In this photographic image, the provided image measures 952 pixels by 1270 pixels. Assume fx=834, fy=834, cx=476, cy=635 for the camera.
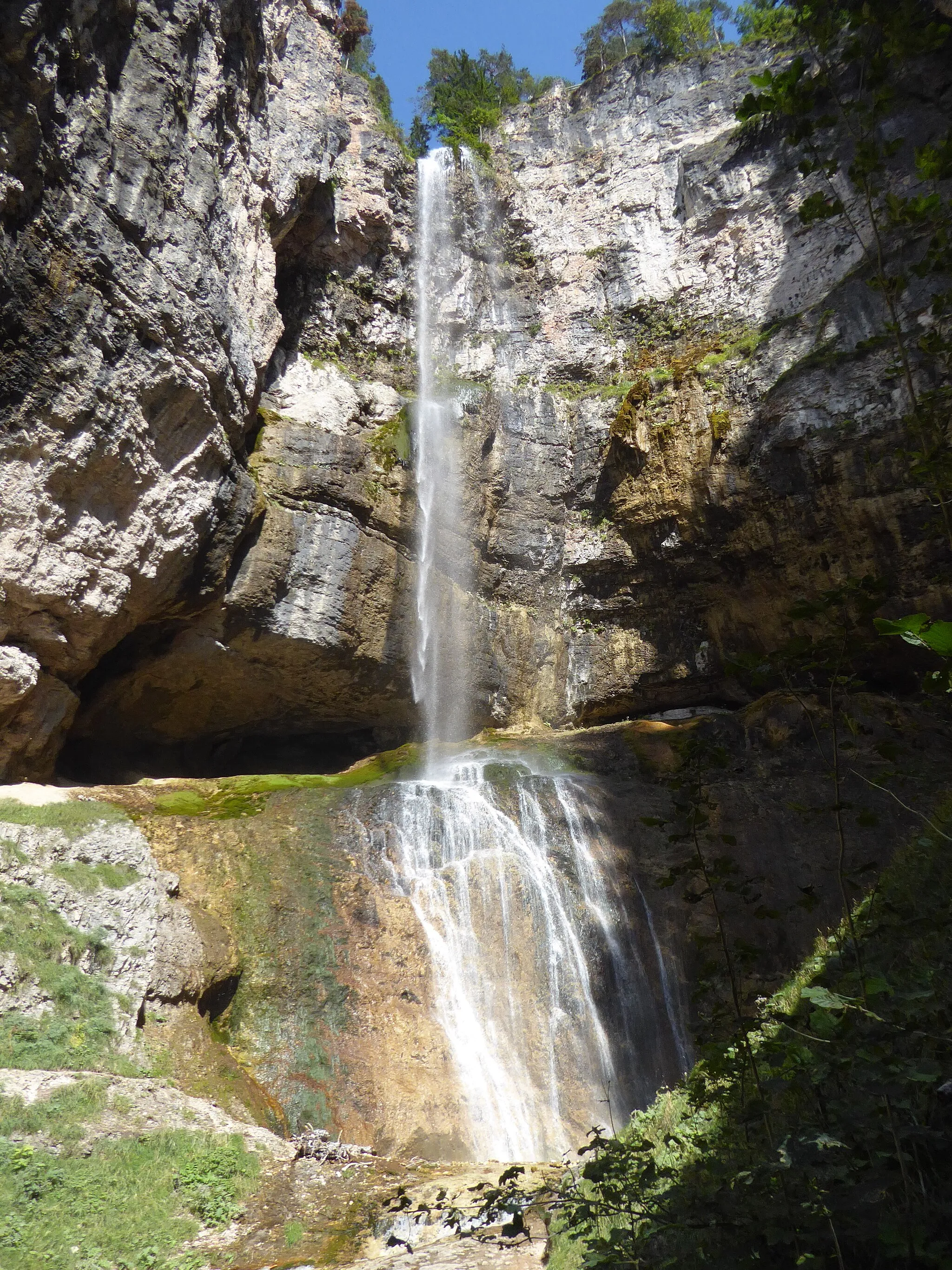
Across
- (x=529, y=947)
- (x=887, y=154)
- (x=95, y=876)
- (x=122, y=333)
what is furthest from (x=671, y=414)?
(x=887, y=154)

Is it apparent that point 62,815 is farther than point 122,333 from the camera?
No

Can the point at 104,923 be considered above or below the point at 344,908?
below

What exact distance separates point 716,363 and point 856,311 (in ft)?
9.62

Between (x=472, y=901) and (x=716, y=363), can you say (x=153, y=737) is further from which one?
(x=716, y=363)

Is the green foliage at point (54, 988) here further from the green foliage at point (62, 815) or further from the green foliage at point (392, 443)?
the green foliage at point (392, 443)

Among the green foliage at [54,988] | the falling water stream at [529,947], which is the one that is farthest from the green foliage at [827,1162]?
the falling water stream at [529,947]

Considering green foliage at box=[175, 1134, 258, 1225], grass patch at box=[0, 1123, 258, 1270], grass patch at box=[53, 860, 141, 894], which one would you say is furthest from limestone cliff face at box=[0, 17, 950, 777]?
green foliage at box=[175, 1134, 258, 1225]

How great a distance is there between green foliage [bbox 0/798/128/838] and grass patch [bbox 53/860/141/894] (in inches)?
21.7

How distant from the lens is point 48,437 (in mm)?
10883

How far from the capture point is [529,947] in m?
10.8

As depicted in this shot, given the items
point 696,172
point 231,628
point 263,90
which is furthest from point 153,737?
point 696,172

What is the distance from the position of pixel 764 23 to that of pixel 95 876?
96.0 ft

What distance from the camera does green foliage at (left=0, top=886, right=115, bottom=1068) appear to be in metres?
7.17

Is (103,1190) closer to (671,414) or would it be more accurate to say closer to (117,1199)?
(117,1199)
